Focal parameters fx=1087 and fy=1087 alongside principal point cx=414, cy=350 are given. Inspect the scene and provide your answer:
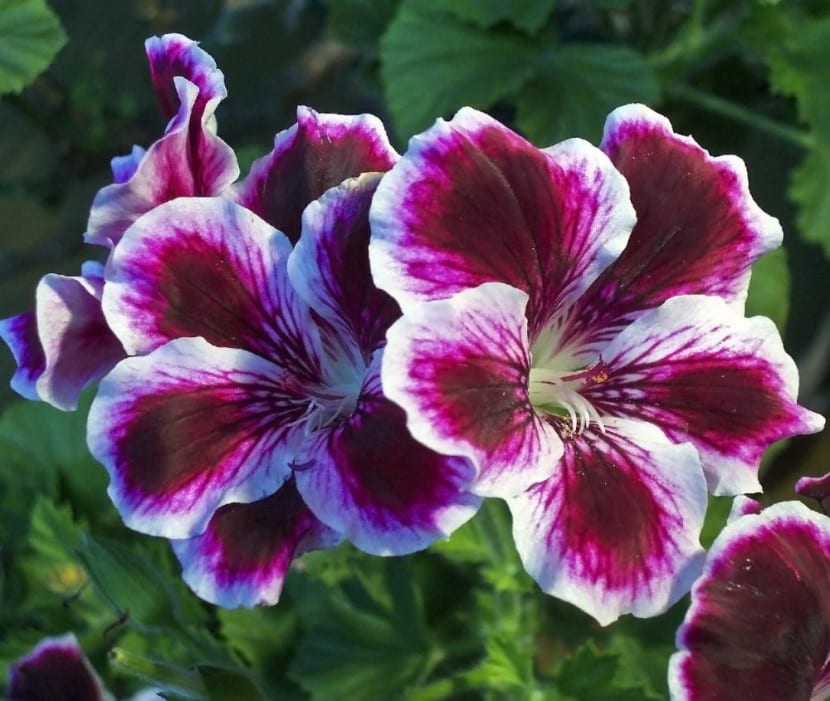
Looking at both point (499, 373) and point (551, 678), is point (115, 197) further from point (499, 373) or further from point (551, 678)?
point (551, 678)

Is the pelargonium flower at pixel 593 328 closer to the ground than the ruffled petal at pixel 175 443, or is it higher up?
higher up

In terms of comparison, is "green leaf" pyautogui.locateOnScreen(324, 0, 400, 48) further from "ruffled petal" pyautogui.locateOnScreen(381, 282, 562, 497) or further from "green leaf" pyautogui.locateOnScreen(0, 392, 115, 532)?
"ruffled petal" pyautogui.locateOnScreen(381, 282, 562, 497)

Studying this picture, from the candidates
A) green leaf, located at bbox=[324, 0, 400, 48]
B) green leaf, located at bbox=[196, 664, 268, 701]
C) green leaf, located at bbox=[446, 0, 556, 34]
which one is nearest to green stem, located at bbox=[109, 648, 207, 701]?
green leaf, located at bbox=[196, 664, 268, 701]

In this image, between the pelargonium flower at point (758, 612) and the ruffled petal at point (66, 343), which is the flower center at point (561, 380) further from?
the ruffled petal at point (66, 343)

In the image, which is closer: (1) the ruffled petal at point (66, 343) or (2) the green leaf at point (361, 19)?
(1) the ruffled petal at point (66, 343)

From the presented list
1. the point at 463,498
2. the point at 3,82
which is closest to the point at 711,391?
the point at 463,498

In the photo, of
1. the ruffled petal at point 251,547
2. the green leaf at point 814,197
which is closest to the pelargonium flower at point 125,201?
the ruffled petal at point 251,547
